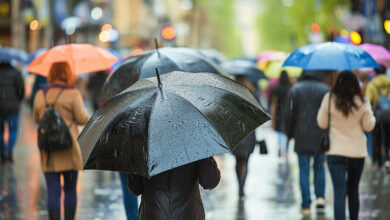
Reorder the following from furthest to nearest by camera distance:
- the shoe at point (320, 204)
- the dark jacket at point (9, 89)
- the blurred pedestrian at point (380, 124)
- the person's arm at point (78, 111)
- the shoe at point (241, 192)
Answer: the dark jacket at point (9, 89) < the blurred pedestrian at point (380, 124) < the shoe at point (241, 192) < the shoe at point (320, 204) < the person's arm at point (78, 111)

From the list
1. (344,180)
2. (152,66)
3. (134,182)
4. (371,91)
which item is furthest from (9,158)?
(134,182)

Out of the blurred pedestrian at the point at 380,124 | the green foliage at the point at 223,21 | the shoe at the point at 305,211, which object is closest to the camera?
the shoe at the point at 305,211

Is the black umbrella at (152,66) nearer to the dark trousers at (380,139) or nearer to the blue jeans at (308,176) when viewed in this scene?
the blue jeans at (308,176)

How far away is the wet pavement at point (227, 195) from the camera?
30.1 ft

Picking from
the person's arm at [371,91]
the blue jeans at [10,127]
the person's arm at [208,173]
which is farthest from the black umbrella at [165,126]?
the blue jeans at [10,127]

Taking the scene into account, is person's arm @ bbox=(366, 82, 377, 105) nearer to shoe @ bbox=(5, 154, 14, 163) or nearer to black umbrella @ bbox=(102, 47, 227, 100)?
black umbrella @ bbox=(102, 47, 227, 100)

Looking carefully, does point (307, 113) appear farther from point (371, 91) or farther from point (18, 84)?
point (18, 84)

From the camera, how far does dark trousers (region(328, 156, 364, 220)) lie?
7441 millimetres

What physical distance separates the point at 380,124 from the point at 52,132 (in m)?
7.10

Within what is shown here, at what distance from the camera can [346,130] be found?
745 centimetres

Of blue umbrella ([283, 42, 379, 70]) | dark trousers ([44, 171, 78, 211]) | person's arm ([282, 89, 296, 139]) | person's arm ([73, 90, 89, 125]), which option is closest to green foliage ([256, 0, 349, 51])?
person's arm ([282, 89, 296, 139])

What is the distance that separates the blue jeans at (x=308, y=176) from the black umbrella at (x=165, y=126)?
4437 millimetres

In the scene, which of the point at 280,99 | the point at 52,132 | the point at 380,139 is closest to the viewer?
the point at 52,132

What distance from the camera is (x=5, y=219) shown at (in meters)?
8.86
